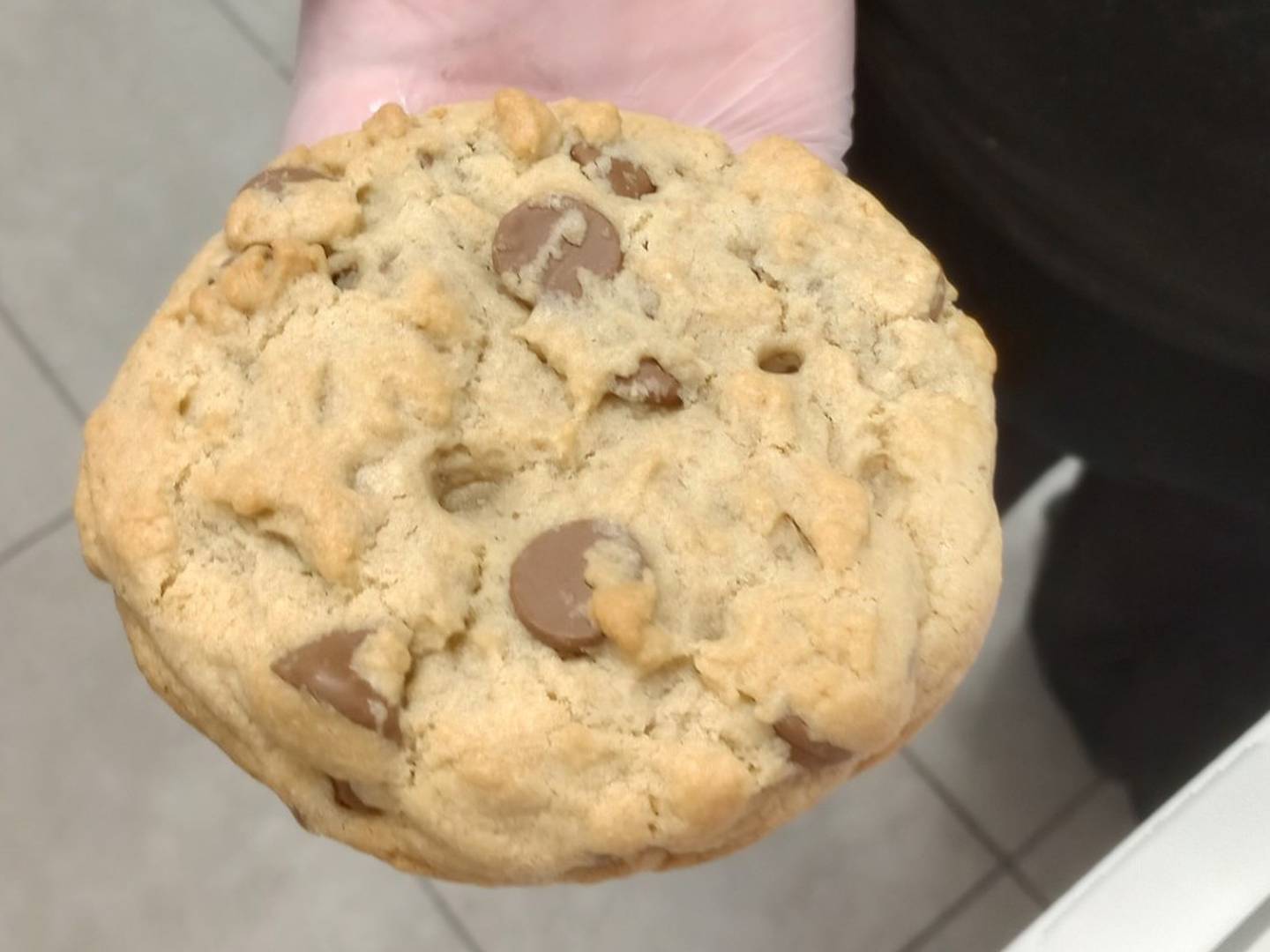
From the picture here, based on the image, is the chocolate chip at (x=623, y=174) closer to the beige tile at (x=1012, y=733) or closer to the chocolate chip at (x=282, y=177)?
the chocolate chip at (x=282, y=177)

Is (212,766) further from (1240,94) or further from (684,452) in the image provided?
(1240,94)

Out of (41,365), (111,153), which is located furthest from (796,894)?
(111,153)

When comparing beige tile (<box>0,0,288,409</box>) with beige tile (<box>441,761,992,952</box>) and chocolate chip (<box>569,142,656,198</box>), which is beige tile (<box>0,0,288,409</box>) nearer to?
beige tile (<box>441,761,992,952</box>)

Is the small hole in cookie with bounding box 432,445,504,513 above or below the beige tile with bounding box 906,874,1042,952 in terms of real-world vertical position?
above

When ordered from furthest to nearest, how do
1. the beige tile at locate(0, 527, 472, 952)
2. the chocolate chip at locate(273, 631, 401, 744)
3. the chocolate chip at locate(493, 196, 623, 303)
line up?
the beige tile at locate(0, 527, 472, 952), the chocolate chip at locate(493, 196, 623, 303), the chocolate chip at locate(273, 631, 401, 744)

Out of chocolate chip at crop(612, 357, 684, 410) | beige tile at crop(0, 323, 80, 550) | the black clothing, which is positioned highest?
chocolate chip at crop(612, 357, 684, 410)

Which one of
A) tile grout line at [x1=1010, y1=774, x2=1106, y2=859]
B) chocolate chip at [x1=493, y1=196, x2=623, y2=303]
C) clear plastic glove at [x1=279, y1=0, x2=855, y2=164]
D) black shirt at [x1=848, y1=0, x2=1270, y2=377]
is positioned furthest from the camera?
tile grout line at [x1=1010, y1=774, x2=1106, y2=859]

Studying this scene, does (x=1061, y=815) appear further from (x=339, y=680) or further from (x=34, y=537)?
(x=34, y=537)

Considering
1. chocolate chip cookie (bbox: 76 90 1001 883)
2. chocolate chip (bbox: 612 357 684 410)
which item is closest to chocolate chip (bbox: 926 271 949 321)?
chocolate chip cookie (bbox: 76 90 1001 883)
